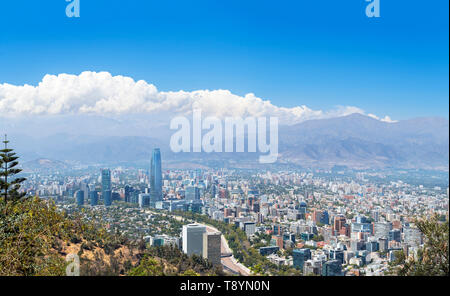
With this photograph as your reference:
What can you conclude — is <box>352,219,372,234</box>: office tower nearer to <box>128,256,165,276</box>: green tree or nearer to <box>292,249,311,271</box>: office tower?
<box>292,249,311,271</box>: office tower

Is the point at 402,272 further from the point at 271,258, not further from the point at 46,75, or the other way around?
the point at 46,75

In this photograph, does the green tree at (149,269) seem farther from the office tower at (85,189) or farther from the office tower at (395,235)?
the office tower at (395,235)

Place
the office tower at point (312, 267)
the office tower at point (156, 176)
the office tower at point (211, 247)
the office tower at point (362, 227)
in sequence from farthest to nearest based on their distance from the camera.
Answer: the office tower at point (362, 227) → the office tower at point (156, 176) → the office tower at point (211, 247) → the office tower at point (312, 267)

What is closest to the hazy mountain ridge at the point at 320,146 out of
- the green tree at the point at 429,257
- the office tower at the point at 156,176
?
the office tower at the point at 156,176

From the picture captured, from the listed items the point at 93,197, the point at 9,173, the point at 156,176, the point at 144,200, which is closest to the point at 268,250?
the point at 156,176

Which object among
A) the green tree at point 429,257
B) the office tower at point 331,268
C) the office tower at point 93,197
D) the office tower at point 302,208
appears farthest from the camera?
the office tower at point 302,208

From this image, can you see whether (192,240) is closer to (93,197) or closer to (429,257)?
(429,257)
